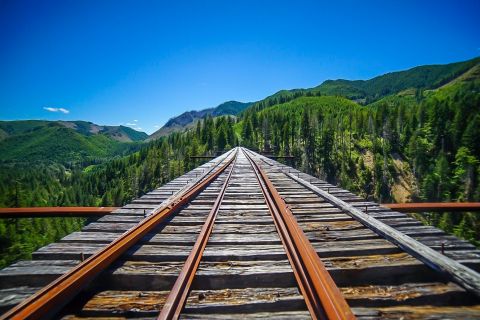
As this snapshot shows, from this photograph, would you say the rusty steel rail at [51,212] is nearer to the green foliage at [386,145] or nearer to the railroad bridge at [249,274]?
the railroad bridge at [249,274]

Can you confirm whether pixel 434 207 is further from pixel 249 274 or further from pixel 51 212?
pixel 51 212

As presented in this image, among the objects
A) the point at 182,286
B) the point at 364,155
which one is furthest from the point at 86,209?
the point at 364,155

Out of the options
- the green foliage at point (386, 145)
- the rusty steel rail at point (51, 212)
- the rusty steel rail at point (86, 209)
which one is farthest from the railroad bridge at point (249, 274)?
the green foliage at point (386, 145)

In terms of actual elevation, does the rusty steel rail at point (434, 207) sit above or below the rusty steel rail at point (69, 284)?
below

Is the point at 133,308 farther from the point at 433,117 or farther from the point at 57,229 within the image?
the point at 433,117

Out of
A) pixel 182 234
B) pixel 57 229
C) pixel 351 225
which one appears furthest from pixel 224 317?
pixel 57 229

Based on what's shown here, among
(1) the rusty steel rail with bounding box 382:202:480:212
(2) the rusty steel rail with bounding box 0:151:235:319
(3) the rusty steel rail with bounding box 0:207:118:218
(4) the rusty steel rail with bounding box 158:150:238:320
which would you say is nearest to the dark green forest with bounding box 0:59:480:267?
(3) the rusty steel rail with bounding box 0:207:118:218

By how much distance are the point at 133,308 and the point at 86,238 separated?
73.5 inches

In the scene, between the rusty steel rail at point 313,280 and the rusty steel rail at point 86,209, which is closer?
the rusty steel rail at point 313,280

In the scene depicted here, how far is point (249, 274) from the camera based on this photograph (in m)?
2.73

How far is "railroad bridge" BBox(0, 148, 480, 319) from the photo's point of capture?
2.18 m

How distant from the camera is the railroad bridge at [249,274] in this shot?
86.0 inches

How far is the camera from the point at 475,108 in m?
111

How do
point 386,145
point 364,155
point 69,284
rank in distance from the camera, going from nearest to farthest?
point 69,284
point 386,145
point 364,155
